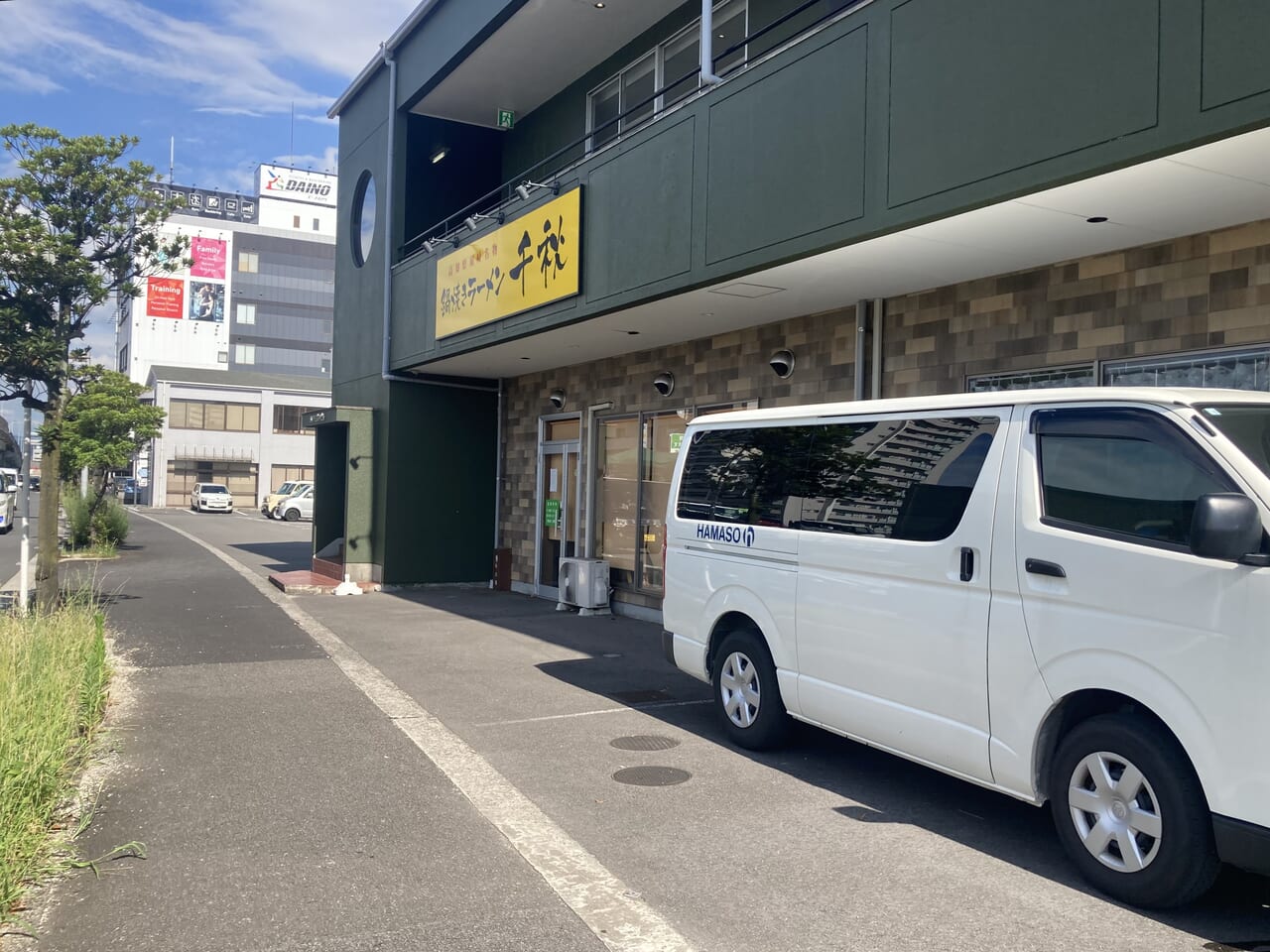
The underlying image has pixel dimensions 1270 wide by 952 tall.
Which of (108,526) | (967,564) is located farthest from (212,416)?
(967,564)

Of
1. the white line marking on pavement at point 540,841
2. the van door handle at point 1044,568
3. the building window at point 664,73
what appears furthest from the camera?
the building window at point 664,73

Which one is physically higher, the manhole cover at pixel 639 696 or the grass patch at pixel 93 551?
the manhole cover at pixel 639 696

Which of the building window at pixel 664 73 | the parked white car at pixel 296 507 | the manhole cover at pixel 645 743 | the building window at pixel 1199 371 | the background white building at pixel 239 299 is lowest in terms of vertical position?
the manhole cover at pixel 645 743

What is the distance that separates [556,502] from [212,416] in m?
48.7

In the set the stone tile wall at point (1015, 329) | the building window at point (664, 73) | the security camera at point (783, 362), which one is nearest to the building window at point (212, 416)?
the building window at point (664, 73)

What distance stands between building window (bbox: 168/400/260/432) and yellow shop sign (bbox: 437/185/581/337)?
47.5 m

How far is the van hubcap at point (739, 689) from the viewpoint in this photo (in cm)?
668

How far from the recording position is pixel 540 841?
5035mm

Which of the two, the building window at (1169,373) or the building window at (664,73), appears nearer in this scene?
the building window at (1169,373)

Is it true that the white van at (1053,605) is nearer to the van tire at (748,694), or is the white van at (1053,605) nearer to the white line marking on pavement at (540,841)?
the van tire at (748,694)

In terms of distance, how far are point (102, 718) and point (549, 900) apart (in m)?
4.71

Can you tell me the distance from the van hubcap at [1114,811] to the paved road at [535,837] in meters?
0.23

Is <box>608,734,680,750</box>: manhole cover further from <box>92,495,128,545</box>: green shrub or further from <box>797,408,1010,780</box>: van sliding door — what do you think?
<box>92,495,128,545</box>: green shrub

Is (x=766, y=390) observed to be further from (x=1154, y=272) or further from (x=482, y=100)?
(x=482, y=100)
